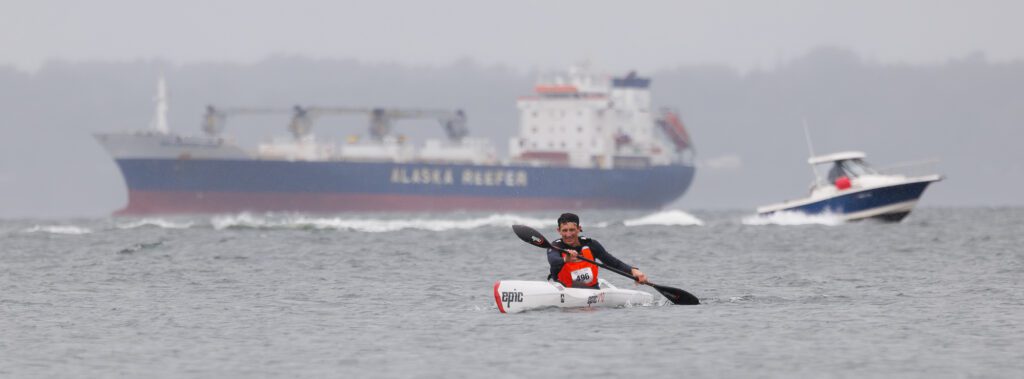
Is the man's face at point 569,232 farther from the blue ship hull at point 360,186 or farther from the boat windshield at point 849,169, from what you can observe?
the blue ship hull at point 360,186

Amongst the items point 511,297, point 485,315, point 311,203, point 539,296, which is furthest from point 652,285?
point 311,203

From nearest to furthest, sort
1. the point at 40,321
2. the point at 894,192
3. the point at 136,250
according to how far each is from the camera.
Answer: the point at 40,321 → the point at 136,250 → the point at 894,192

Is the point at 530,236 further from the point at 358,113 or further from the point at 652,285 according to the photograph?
the point at 358,113

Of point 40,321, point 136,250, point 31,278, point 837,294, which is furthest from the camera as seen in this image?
point 136,250

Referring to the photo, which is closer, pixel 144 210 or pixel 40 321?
pixel 40 321

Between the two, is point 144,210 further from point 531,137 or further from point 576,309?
point 576,309

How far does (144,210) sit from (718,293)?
82421mm

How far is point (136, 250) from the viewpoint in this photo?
4262 cm

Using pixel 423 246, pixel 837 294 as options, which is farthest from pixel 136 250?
pixel 837 294

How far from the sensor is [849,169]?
55531mm

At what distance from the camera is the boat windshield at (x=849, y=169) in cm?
5550

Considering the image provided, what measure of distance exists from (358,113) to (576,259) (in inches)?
3761

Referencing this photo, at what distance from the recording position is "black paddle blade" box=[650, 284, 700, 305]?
24.4 meters

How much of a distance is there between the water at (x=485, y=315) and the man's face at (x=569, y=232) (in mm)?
1175
